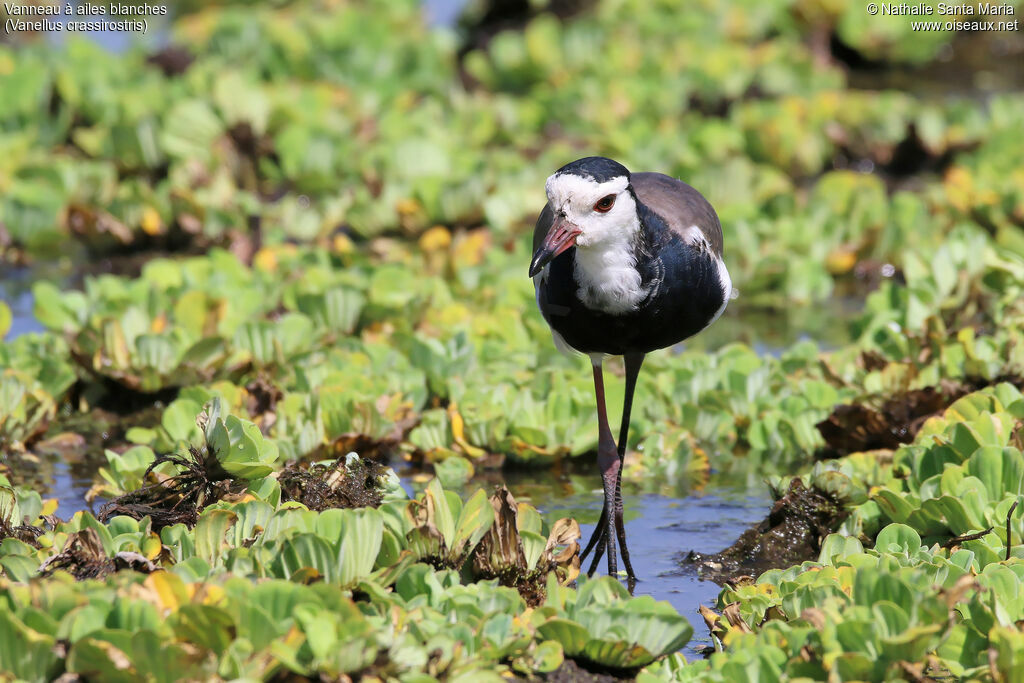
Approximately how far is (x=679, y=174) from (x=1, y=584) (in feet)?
19.9

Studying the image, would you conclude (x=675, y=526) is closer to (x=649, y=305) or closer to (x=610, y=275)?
(x=649, y=305)

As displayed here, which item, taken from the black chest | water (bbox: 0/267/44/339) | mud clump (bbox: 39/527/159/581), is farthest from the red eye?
water (bbox: 0/267/44/339)

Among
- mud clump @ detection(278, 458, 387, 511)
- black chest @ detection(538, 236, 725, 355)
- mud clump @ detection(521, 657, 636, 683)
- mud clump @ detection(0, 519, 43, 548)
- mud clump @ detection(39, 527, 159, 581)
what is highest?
black chest @ detection(538, 236, 725, 355)

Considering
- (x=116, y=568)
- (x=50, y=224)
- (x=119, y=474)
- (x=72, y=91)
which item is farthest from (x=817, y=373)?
(x=72, y=91)

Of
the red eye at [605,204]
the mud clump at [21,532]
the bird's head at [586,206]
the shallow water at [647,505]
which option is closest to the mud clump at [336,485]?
the mud clump at [21,532]

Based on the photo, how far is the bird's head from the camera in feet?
13.5

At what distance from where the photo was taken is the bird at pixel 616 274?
414 centimetres

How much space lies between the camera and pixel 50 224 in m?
8.14

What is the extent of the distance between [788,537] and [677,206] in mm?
1206

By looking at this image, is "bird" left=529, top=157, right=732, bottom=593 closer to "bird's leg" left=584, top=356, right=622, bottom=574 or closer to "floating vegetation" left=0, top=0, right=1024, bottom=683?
"bird's leg" left=584, top=356, right=622, bottom=574

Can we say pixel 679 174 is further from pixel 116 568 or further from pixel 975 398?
pixel 116 568

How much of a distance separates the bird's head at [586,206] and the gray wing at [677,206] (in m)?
0.30

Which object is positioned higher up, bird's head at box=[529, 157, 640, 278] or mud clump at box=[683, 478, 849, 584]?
bird's head at box=[529, 157, 640, 278]

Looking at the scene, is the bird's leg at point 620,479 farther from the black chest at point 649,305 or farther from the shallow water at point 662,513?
the black chest at point 649,305
